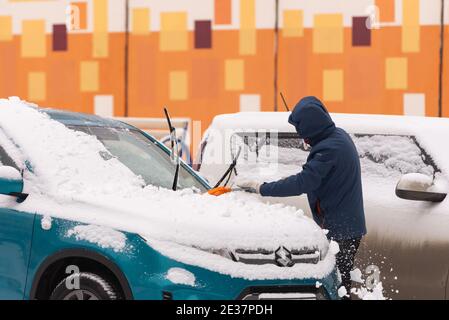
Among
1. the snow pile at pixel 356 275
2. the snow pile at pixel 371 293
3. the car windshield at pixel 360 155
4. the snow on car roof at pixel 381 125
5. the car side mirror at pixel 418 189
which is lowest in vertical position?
the snow pile at pixel 371 293

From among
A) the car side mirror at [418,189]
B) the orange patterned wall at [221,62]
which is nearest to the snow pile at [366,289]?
the car side mirror at [418,189]

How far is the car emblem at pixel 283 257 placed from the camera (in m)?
5.08

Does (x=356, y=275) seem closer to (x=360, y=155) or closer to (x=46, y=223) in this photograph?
(x=360, y=155)

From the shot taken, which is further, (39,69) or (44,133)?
(39,69)

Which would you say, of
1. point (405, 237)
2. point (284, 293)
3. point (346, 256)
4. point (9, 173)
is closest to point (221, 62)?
point (405, 237)

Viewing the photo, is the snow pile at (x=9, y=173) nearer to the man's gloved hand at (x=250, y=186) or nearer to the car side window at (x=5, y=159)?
the car side window at (x=5, y=159)

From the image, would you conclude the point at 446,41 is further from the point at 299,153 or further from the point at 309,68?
the point at 299,153

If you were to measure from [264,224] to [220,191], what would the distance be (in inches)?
30.5

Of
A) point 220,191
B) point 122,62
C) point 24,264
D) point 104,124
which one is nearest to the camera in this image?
point 24,264

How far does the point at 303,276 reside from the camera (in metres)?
5.11

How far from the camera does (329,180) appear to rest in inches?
231

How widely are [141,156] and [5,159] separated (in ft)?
3.59

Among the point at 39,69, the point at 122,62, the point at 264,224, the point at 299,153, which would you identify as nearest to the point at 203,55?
the point at 122,62
